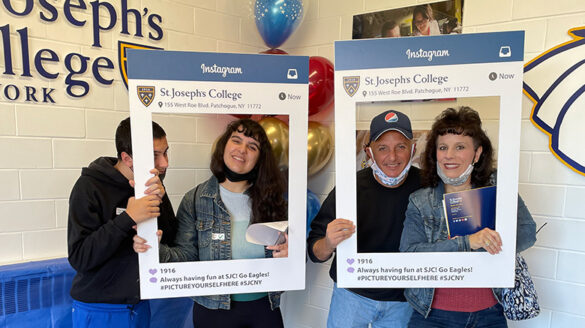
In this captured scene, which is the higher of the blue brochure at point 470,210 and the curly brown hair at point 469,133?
the curly brown hair at point 469,133

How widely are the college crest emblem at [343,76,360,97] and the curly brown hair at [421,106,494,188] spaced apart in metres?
0.35

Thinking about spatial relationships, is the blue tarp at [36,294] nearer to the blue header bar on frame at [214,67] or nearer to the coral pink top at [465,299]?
the blue header bar on frame at [214,67]

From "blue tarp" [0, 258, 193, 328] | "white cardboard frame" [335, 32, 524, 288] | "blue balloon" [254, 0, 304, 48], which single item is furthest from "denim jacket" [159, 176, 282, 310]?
"blue balloon" [254, 0, 304, 48]

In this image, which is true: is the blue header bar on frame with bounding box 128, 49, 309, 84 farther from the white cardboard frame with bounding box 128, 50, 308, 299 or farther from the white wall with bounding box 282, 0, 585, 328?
the white wall with bounding box 282, 0, 585, 328

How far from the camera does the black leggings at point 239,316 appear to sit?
64.4 inches

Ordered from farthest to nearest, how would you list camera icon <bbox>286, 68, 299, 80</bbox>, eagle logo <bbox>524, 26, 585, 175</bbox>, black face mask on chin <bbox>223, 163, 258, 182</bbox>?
eagle logo <bbox>524, 26, 585, 175</bbox> < black face mask on chin <bbox>223, 163, 258, 182</bbox> < camera icon <bbox>286, 68, 299, 80</bbox>

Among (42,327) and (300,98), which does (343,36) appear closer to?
(300,98)

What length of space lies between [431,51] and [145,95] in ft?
3.48

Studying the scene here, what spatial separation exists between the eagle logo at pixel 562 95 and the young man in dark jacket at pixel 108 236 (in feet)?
5.89

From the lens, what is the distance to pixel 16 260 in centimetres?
197

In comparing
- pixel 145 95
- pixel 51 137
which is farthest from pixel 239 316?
pixel 51 137

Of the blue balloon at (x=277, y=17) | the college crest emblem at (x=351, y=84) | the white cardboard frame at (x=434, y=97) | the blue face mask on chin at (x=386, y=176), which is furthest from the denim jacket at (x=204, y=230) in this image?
the blue balloon at (x=277, y=17)

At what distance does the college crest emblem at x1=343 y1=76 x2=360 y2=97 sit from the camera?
1.38 metres

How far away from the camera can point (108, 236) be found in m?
1.48
